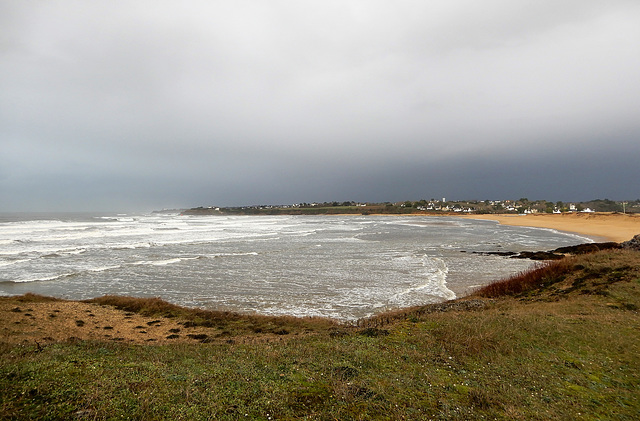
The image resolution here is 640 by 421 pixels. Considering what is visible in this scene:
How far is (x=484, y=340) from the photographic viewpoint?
9.54m

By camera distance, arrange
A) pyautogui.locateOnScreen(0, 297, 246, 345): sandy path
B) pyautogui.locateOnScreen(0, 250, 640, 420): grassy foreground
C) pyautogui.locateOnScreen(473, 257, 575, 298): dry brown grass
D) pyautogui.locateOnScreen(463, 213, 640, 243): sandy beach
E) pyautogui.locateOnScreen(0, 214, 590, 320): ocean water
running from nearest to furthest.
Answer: pyautogui.locateOnScreen(0, 250, 640, 420): grassy foreground → pyautogui.locateOnScreen(0, 297, 246, 345): sandy path → pyautogui.locateOnScreen(473, 257, 575, 298): dry brown grass → pyautogui.locateOnScreen(0, 214, 590, 320): ocean water → pyautogui.locateOnScreen(463, 213, 640, 243): sandy beach

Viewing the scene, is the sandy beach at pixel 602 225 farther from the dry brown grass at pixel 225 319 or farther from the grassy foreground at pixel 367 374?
the dry brown grass at pixel 225 319

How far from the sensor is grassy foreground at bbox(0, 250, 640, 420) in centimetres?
588

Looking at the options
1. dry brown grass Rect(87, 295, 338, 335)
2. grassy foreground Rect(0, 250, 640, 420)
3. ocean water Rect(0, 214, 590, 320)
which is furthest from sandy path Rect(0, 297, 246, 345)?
ocean water Rect(0, 214, 590, 320)

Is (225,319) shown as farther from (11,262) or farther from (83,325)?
(11,262)

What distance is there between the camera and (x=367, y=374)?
7.57 m

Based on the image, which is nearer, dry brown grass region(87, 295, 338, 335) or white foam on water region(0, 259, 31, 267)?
dry brown grass region(87, 295, 338, 335)

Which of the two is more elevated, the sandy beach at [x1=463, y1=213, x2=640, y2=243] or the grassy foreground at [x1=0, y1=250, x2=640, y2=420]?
the grassy foreground at [x1=0, y1=250, x2=640, y2=420]

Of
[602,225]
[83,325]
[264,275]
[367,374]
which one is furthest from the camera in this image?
[602,225]

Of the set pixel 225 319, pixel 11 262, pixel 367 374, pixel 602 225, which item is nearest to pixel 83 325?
pixel 225 319

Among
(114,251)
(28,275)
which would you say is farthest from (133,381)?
(114,251)

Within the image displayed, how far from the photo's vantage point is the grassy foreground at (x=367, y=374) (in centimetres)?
588

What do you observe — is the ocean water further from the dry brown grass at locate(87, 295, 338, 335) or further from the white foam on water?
the dry brown grass at locate(87, 295, 338, 335)

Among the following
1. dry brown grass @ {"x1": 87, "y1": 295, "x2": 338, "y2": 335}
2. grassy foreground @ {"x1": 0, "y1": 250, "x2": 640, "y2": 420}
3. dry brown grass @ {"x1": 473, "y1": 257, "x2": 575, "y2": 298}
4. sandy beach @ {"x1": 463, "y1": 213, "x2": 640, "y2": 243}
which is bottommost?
sandy beach @ {"x1": 463, "y1": 213, "x2": 640, "y2": 243}
